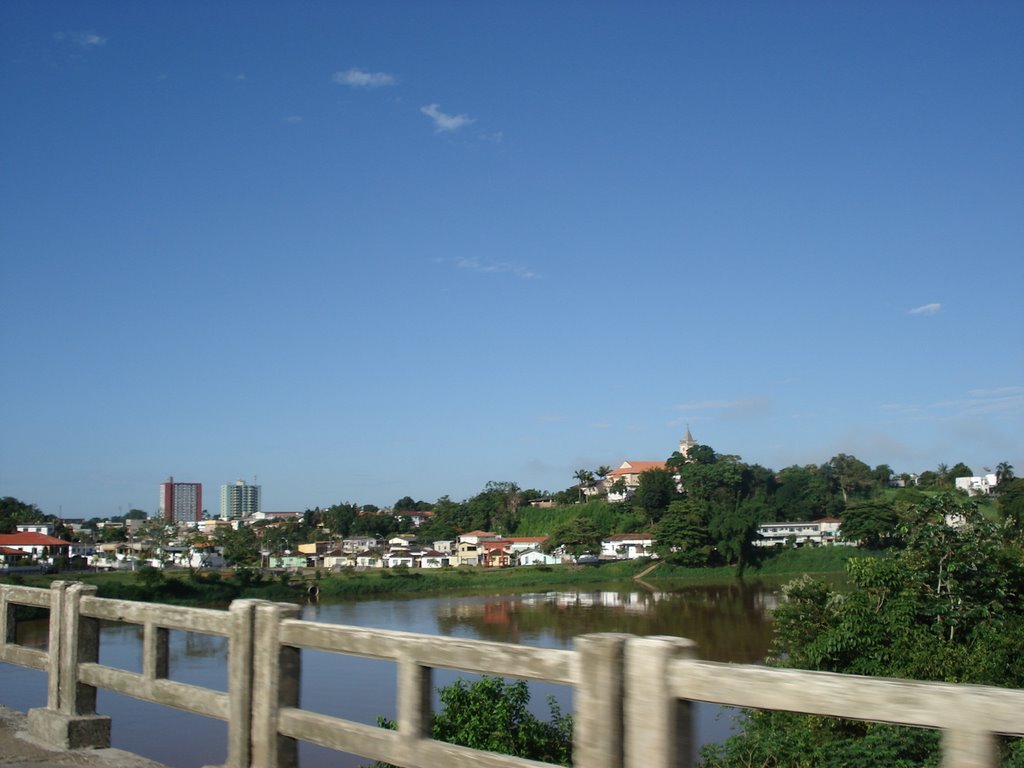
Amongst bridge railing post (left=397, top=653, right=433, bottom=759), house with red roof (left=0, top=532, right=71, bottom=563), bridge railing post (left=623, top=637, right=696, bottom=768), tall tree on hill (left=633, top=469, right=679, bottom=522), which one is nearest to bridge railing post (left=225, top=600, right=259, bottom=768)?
bridge railing post (left=397, top=653, right=433, bottom=759)

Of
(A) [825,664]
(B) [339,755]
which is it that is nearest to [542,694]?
(B) [339,755]

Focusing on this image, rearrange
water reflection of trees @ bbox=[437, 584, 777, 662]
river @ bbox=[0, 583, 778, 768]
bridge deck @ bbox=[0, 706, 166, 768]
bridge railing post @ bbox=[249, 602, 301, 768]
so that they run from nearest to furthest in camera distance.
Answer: bridge railing post @ bbox=[249, 602, 301, 768]
bridge deck @ bbox=[0, 706, 166, 768]
river @ bbox=[0, 583, 778, 768]
water reflection of trees @ bbox=[437, 584, 777, 662]

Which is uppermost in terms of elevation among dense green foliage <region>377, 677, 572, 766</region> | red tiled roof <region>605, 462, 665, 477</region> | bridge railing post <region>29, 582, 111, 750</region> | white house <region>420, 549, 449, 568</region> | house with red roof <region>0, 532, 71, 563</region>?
red tiled roof <region>605, 462, 665, 477</region>

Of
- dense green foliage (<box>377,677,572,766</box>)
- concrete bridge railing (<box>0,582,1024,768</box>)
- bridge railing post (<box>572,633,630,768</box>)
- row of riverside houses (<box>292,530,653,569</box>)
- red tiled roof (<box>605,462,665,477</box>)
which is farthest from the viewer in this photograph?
red tiled roof (<box>605,462,665,477</box>)

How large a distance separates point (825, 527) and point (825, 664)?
89221 millimetres

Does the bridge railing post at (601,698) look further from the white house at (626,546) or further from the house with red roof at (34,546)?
the white house at (626,546)

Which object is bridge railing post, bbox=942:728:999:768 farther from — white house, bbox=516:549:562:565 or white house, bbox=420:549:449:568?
white house, bbox=420:549:449:568

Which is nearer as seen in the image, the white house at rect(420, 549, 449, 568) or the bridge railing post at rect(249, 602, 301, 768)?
the bridge railing post at rect(249, 602, 301, 768)

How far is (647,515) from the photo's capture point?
351 feet

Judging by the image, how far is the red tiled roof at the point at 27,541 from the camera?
82000mm

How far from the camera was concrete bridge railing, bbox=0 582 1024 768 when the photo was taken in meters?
2.98

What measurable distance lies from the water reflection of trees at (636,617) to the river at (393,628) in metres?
0.06

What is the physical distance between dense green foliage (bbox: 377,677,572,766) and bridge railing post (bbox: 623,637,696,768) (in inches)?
543

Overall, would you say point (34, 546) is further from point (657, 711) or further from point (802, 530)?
point (657, 711)
